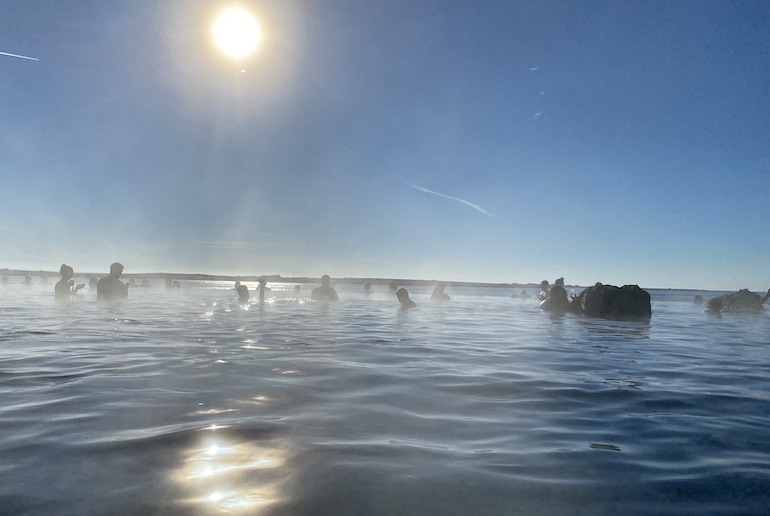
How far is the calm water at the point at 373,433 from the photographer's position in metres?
3.54

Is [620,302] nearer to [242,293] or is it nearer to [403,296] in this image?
[403,296]

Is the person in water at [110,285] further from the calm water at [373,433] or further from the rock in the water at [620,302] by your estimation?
the rock in the water at [620,302]

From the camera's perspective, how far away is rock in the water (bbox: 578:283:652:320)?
25.9 m

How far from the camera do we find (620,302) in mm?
25953

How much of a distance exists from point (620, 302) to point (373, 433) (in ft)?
82.1

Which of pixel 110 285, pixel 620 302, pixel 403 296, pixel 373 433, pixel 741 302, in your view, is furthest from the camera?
pixel 741 302

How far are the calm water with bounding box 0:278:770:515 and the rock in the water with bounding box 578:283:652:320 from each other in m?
16.1

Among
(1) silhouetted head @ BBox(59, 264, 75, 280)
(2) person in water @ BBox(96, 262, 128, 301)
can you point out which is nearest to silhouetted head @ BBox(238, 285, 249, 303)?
(2) person in water @ BBox(96, 262, 128, 301)


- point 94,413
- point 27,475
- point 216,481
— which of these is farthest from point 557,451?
point 94,413

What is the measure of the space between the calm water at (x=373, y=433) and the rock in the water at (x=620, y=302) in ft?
52.9

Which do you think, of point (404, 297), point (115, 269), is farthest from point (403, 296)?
point (115, 269)

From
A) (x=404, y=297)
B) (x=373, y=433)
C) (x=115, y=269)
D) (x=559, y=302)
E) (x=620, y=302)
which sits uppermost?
(x=115, y=269)

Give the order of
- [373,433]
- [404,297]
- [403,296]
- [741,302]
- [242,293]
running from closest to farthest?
1. [373,433]
2. [403,296]
3. [404,297]
4. [741,302]
5. [242,293]

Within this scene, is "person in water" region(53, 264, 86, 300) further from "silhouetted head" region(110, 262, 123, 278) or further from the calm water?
the calm water
